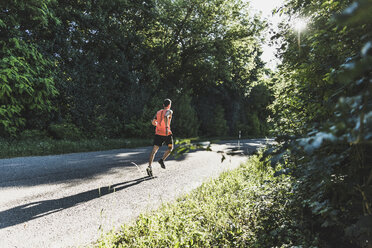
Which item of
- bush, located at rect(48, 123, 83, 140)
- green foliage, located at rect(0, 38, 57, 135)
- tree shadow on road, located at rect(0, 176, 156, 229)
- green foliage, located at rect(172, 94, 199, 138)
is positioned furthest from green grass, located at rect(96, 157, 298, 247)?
green foliage, located at rect(172, 94, 199, 138)

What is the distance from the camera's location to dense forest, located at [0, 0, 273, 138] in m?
9.59

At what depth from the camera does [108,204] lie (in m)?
3.72

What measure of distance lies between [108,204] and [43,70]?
373 inches

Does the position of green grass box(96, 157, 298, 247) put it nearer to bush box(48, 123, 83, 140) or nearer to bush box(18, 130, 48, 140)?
bush box(18, 130, 48, 140)

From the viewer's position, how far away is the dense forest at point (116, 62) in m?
9.59

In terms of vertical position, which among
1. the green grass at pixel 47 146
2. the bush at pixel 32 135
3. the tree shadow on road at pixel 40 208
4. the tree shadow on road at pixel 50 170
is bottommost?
the tree shadow on road at pixel 40 208

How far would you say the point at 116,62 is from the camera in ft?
43.8

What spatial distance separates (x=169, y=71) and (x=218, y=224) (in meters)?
16.6

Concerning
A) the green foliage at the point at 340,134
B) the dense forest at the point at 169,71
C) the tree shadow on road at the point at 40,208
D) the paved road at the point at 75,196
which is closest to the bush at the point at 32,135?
the dense forest at the point at 169,71

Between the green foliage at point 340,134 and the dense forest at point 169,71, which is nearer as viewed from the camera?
the green foliage at point 340,134

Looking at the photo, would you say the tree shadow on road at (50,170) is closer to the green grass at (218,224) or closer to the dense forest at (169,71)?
the green grass at (218,224)

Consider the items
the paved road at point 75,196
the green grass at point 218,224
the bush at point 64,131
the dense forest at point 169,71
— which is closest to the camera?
the dense forest at point 169,71

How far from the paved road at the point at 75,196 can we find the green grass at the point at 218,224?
35cm

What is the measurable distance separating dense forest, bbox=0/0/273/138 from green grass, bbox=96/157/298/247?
3.31 meters
